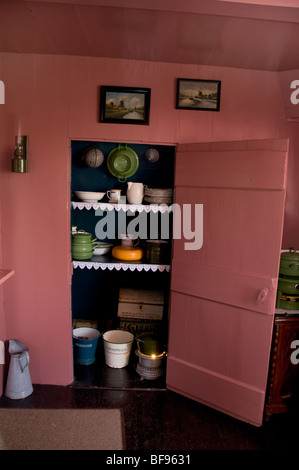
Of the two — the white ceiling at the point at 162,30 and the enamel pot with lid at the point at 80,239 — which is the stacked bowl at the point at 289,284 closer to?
the white ceiling at the point at 162,30

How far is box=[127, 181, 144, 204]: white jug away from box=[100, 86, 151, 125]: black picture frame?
1.60 feet

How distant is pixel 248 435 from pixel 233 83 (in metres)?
2.50

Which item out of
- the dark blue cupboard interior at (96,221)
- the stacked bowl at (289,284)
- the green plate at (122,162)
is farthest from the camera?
the dark blue cupboard interior at (96,221)

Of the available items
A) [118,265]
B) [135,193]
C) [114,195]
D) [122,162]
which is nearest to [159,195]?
[135,193]

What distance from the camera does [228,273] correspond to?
2.48 m

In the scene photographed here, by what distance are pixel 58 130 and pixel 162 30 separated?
1.03 m

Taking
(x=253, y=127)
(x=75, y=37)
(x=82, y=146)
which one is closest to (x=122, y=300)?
(x=82, y=146)

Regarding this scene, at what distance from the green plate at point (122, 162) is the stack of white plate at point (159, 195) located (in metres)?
0.30

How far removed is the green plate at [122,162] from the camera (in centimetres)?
301

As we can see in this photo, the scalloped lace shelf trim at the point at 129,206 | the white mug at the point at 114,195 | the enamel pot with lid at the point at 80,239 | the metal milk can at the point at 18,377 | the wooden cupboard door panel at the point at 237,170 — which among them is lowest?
the metal milk can at the point at 18,377

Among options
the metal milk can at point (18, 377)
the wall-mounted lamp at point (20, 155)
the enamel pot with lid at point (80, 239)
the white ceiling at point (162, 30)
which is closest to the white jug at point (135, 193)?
the enamel pot with lid at point (80, 239)

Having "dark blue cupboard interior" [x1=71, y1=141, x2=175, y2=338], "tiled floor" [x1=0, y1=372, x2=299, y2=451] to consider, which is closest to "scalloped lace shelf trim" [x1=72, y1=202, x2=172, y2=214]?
"dark blue cupboard interior" [x1=71, y1=141, x2=175, y2=338]

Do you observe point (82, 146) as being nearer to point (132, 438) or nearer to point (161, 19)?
point (161, 19)

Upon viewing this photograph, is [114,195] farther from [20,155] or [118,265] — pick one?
[20,155]
